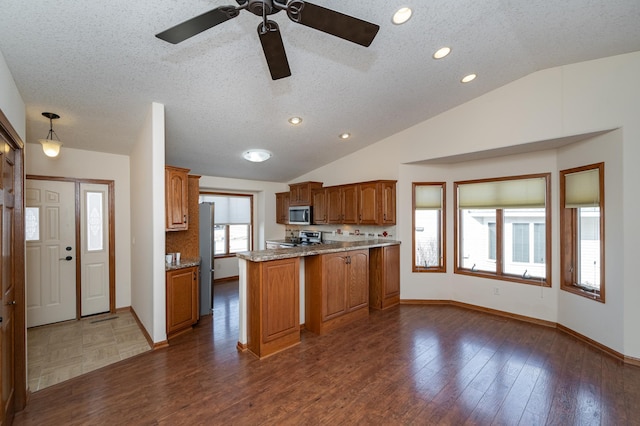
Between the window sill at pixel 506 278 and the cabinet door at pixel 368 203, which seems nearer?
the window sill at pixel 506 278

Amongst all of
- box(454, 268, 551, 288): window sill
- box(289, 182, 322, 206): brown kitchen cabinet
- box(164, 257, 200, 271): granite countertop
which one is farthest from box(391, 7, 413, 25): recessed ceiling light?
box(289, 182, 322, 206): brown kitchen cabinet

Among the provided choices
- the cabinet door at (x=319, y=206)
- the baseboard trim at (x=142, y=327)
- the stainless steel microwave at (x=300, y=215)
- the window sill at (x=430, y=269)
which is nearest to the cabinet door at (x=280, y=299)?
the baseboard trim at (x=142, y=327)

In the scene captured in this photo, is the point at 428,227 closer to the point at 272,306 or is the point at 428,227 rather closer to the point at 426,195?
the point at 426,195

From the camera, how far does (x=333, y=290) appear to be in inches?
141

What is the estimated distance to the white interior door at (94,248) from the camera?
4.09m

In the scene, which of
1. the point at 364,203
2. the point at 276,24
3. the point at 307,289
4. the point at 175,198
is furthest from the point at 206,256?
the point at 276,24

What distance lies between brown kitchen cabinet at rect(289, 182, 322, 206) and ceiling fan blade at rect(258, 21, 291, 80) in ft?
12.9

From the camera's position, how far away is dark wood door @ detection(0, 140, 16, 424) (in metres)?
1.80

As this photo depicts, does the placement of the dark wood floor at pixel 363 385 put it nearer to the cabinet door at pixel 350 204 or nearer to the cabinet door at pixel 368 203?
the cabinet door at pixel 368 203

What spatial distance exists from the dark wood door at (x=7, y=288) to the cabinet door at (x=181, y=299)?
1288 mm

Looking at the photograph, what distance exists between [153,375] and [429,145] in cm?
451

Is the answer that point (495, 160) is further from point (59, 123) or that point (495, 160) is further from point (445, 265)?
point (59, 123)

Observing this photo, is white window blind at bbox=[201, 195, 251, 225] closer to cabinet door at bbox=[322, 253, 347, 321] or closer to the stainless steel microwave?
the stainless steel microwave

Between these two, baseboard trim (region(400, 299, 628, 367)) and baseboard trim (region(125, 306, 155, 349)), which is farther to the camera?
baseboard trim (region(125, 306, 155, 349))
